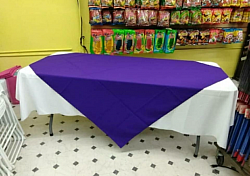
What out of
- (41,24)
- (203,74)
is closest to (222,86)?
(203,74)

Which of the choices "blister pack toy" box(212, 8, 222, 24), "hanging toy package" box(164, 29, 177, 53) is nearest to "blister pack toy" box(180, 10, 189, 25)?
"hanging toy package" box(164, 29, 177, 53)

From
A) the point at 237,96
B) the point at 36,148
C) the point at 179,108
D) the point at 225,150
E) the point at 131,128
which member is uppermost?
the point at 237,96

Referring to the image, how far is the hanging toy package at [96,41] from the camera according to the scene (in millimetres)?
2916

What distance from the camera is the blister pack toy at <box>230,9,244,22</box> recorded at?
129 inches

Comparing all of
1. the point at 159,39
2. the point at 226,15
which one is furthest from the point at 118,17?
the point at 226,15

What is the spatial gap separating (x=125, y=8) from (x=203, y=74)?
5.20ft

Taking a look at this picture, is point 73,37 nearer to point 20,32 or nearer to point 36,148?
point 20,32

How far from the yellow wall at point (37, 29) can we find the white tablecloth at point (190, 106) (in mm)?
1322

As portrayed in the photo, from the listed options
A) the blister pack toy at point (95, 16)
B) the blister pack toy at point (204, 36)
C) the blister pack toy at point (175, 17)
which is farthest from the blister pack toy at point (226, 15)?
the blister pack toy at point (95, 16)

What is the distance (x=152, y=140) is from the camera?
2.29m

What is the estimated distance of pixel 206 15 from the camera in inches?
123

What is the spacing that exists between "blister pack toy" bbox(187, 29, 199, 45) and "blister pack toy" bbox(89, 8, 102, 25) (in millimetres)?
1424
